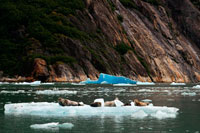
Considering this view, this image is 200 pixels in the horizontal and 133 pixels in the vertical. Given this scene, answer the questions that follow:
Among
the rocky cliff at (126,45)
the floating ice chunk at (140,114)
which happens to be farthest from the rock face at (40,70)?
the floating ice chunk at (140,114)

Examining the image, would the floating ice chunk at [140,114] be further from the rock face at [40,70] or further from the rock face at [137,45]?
the rock face at [137,45]

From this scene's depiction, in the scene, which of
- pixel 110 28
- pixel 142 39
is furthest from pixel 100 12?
pixel 142 39

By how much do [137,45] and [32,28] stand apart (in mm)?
31667

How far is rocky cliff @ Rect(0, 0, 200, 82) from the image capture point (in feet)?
317

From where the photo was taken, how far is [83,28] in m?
114

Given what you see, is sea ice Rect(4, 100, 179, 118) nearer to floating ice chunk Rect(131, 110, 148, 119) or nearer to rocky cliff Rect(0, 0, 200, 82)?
floating ice chunk Rect(131, 110, 148, 119)

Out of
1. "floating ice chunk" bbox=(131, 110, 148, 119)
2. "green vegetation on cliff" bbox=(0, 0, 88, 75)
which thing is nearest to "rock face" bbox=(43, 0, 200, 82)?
"green vegetation on cliff" bbox=(0, 0, 88, 75)

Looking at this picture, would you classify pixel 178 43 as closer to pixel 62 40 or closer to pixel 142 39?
pixel 142 39

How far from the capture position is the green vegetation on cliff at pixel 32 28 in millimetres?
99188

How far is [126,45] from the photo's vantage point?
378 feet

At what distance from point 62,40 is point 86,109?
82155 millimetres

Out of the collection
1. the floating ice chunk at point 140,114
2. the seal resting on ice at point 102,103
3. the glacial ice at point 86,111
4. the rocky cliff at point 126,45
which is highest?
the rocky cliff at point 126,45

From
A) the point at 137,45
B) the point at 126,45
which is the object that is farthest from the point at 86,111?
the point at 137,45

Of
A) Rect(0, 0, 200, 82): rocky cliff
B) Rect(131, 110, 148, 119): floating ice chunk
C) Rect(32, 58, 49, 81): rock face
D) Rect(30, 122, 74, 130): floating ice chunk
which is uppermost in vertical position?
Rect(0, 0, 200, 82): rocky cliff
